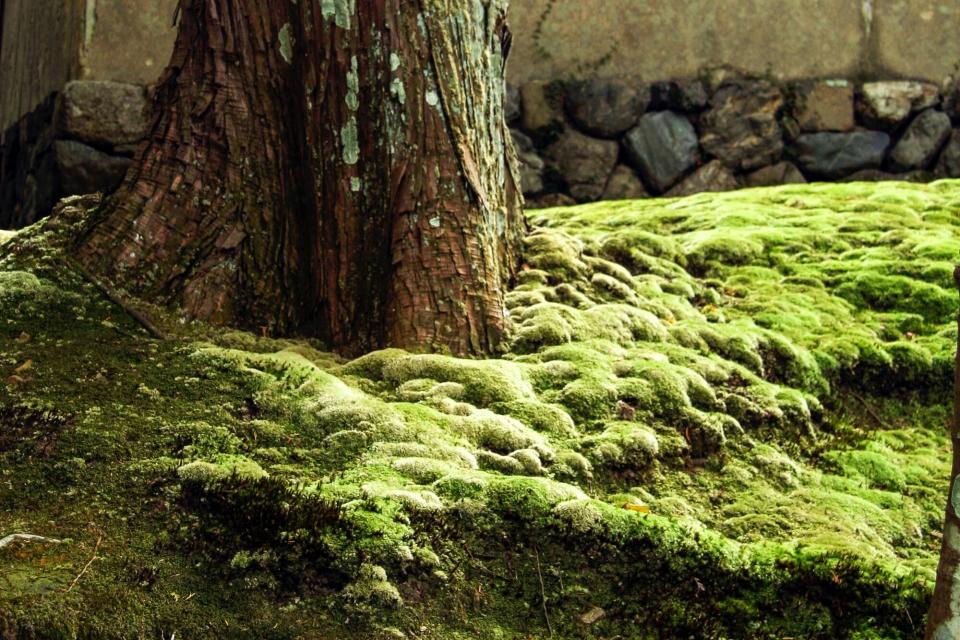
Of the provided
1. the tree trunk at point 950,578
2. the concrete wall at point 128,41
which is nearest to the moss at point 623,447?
the tree trunk at point 950,578

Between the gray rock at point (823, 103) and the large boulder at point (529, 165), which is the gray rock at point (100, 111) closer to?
the large boulder at point (529, 165)

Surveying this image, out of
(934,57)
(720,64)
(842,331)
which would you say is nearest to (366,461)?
(842,331)

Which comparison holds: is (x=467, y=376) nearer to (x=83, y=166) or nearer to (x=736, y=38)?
(x=83, y=166)

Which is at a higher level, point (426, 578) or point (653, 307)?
point (653, 307)

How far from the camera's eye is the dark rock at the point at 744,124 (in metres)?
11.0

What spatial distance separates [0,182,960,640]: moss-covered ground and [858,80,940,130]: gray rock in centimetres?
532

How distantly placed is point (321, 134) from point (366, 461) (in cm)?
201

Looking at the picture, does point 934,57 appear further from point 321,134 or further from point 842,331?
point 321,134

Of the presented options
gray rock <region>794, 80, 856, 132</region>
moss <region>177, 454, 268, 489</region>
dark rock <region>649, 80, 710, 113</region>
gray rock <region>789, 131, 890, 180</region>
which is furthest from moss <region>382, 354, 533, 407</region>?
gray rock <region>794, 80, 856, 132</region>

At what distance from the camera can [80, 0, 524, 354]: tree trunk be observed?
201 inches

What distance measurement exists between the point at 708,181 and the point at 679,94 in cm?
105

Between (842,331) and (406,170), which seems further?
(842,331)

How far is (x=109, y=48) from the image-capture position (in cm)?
967

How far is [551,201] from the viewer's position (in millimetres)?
10930
